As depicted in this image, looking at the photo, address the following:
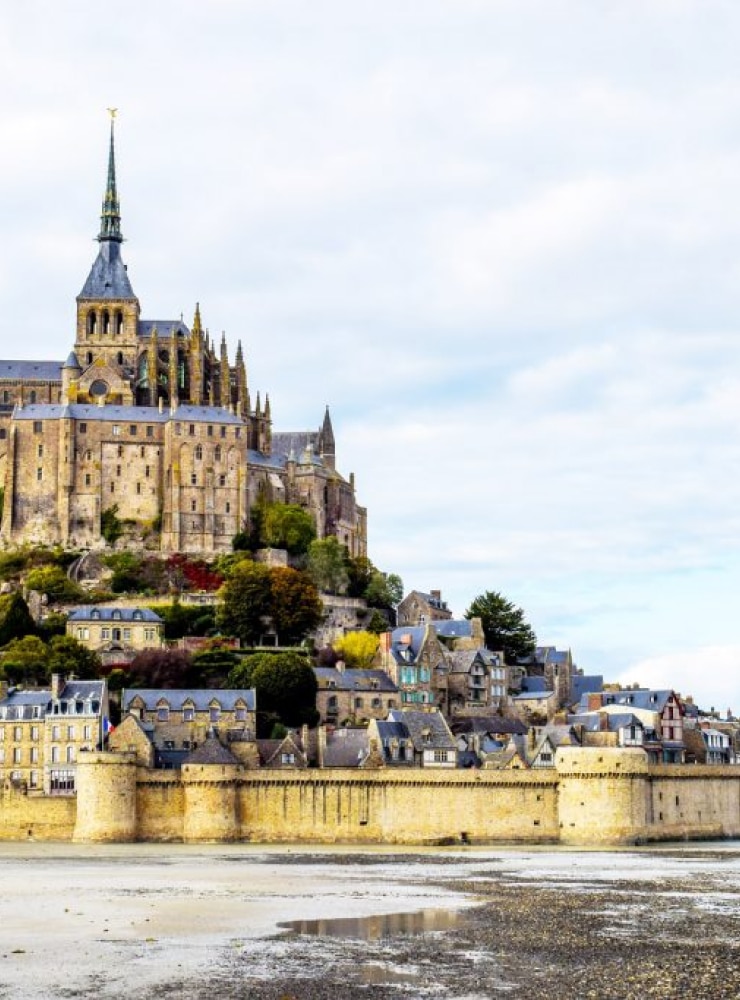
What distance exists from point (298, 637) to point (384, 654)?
6080 mm

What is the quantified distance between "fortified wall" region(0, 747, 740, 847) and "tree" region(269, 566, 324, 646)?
70.8ft

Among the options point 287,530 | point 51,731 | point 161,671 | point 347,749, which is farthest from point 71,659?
point 287,530

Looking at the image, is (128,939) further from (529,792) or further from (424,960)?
(529,792)

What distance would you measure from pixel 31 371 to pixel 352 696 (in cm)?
3910

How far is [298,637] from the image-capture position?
91.1m

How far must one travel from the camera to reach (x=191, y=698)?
77000 millimetres

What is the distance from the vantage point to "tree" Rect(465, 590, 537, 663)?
97.9m

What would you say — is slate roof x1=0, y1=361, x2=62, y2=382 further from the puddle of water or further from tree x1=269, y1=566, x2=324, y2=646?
the puddle of water

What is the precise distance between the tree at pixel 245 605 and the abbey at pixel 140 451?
10.00 m

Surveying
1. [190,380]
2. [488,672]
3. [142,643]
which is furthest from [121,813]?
[190,380]

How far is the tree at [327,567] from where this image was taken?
321 feet

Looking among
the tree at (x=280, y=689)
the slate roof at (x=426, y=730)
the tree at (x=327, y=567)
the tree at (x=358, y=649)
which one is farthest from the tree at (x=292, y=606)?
the slate roof at (x=426, y=730)

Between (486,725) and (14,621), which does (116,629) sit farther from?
(486,725)

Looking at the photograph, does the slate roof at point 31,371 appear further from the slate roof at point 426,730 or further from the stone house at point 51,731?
the slate roof at point 426,730
